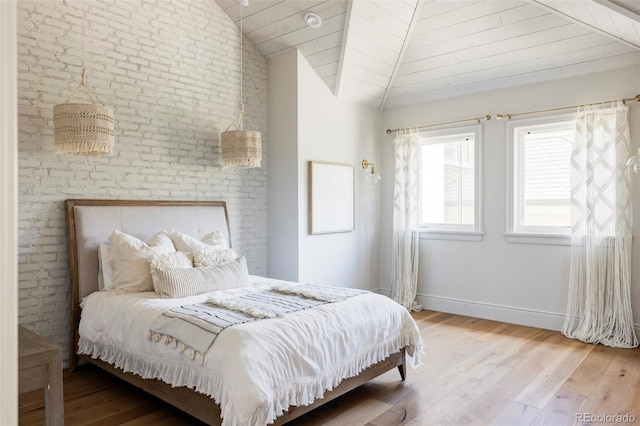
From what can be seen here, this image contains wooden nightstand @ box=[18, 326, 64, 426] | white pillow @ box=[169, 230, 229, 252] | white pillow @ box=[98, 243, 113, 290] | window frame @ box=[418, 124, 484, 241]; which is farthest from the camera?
window frame @ box=[418, 124, 484, 241]

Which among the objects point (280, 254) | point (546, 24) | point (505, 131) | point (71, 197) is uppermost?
point (546, 24)

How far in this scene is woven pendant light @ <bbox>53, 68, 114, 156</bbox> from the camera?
9.80 ft

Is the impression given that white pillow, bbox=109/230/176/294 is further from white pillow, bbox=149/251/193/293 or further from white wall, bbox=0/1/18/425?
white wall, bbox=0/1/18/425

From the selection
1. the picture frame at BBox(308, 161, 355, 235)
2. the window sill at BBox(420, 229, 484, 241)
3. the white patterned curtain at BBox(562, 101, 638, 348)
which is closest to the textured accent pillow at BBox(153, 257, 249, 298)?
the picture frame at BBox(308, 161, 355, 235)

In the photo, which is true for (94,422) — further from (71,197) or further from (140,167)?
(140,167)

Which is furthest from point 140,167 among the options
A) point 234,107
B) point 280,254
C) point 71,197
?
point 280,254

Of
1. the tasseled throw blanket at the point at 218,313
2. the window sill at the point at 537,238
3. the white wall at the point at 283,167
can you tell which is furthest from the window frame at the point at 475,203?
the tasseled throw blanket at the point at 218,313

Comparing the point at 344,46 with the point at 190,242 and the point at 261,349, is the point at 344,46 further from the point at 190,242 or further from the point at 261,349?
the point at 261,349

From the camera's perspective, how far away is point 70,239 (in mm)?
3373

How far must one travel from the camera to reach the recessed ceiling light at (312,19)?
166 inches

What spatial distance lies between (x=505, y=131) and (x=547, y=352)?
2.22 meters

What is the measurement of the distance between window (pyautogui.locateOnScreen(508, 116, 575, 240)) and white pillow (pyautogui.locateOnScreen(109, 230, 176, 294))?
3506 mm
